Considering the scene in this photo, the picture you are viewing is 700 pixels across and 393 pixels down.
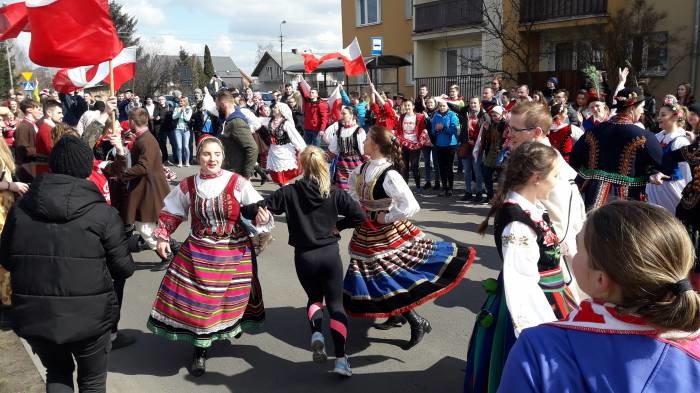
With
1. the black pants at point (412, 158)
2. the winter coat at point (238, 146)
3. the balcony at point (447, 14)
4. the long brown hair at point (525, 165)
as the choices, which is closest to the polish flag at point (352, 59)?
the black pants at point (412, 158)

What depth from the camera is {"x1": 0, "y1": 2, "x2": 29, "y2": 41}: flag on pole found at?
21.9ft

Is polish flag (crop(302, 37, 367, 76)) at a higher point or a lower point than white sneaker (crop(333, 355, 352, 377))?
higher

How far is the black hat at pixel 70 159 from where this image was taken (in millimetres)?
3152

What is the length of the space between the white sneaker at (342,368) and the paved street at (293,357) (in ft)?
0.20

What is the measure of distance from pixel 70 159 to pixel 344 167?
5.27 metres

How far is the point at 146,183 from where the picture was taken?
6.62 metres

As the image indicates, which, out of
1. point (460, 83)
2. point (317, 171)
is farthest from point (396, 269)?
point (460, 83)

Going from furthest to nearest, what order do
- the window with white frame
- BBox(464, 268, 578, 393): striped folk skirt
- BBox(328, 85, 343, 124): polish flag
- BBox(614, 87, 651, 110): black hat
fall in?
the window with white frame, BBox(328, 85, 343, 124): polish flag, BBox(614, 87, 651, 110): black hat, BBox(464, 268, 578, 393): striped folk skirt

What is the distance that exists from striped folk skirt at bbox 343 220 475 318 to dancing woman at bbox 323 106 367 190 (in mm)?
3760

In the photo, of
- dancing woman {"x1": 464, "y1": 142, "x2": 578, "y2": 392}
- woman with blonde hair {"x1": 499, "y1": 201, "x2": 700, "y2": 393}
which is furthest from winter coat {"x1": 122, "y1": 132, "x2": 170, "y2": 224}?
woman with blonde hair {"x1": 499, "y1": 201, "x2": 700, "y2": 393}

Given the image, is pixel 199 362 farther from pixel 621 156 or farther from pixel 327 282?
pixel 621 156

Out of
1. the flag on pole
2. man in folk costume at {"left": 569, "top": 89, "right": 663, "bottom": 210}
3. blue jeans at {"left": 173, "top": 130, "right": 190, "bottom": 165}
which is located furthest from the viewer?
blue jeans at {"left": 173, "top": 130, "right": 190, "bottom": 165}

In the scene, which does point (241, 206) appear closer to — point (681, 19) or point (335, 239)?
point (335, 239)

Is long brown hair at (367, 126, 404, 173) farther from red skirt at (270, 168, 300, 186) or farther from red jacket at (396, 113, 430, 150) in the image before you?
red jacket at (396, 113, 430, 150)
